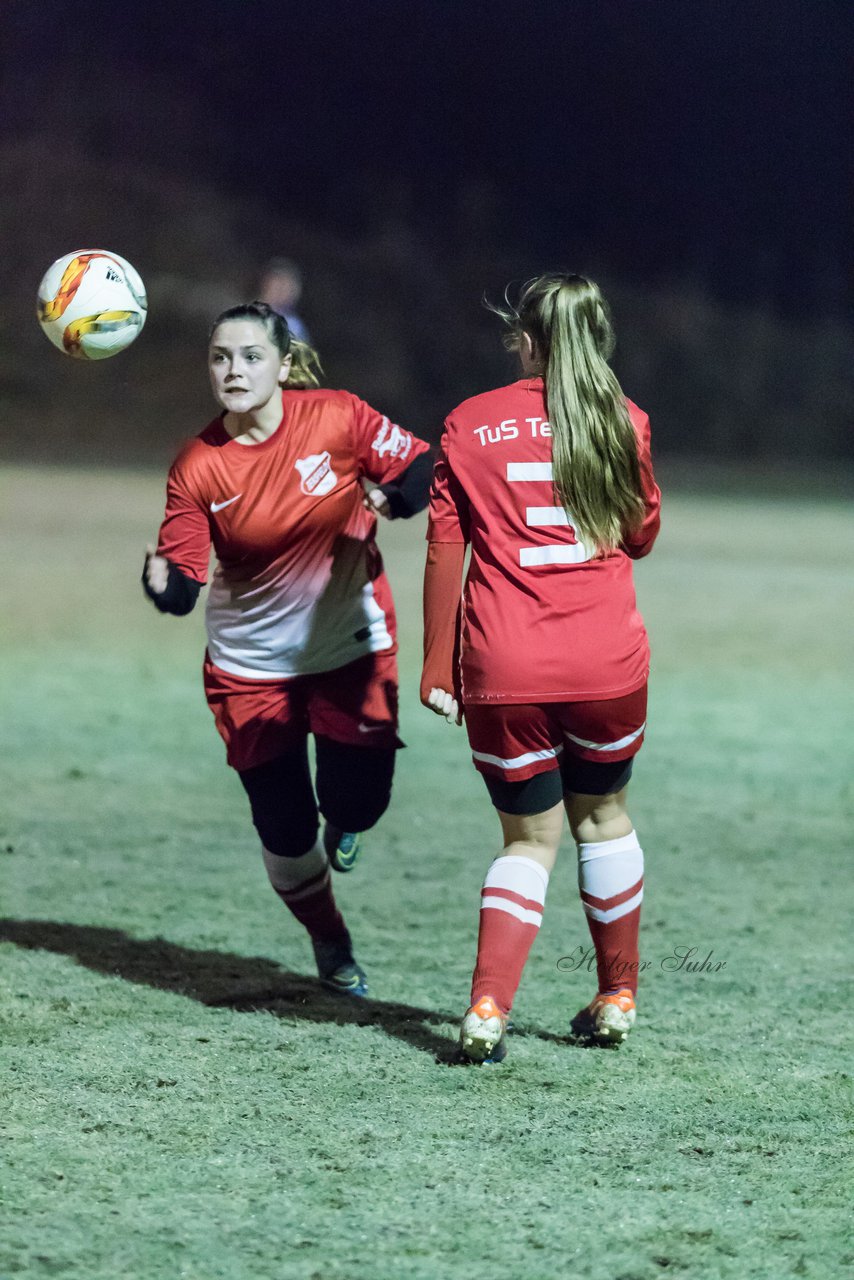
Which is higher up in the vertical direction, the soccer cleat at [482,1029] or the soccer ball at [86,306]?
the soccer ball at [86,306]

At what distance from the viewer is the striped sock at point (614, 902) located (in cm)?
371

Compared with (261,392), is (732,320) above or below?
above

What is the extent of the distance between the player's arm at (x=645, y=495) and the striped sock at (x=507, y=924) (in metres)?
0.77

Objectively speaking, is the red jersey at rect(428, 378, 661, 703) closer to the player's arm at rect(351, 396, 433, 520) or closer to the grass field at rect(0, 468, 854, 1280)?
the player's arm at rect(351, 396, 433, 520)

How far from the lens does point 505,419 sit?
11.3 feet

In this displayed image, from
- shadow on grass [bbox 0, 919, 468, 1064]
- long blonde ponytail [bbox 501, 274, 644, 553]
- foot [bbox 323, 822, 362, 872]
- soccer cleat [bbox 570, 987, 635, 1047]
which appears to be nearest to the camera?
long blonde ponytail [bbox 501, 274, 644, 553]

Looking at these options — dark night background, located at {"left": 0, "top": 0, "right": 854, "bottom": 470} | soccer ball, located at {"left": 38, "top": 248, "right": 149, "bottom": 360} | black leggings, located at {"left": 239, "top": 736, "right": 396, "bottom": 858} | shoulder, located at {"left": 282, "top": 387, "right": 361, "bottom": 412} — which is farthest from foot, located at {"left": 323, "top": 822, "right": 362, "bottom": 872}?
dark night background, located at {"left": 0, "top": 0, "right": 854, "bottom": 470}

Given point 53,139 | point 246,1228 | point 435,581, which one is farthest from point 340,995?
point 53,139

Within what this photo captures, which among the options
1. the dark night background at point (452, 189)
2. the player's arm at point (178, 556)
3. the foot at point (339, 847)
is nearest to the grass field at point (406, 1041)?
the foot at point (339, 847)

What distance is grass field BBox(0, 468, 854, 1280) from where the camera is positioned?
2635 millimetres

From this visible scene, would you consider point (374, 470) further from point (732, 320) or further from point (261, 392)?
point (732, 320)

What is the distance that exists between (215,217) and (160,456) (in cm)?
837

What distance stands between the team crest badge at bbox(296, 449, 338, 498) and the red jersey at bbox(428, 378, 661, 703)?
2.37ft

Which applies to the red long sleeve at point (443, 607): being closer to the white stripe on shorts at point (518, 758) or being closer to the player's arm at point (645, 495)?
the white stripe on shorts at point (518, 758)
